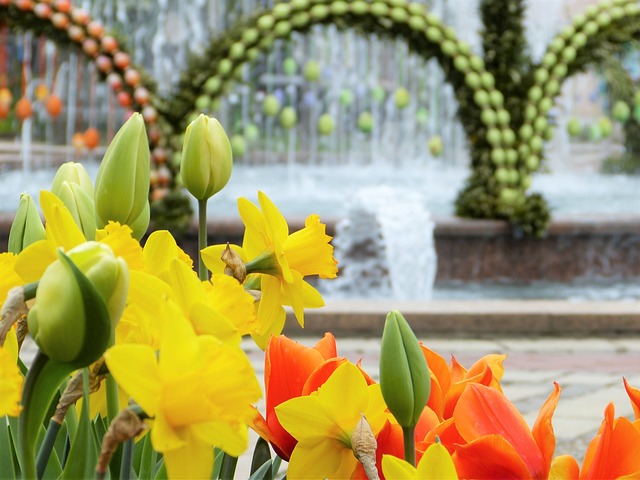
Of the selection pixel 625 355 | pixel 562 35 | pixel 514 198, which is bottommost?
pixel 625 355

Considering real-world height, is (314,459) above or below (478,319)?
above

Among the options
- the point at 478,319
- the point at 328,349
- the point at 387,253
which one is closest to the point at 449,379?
the point at 328,349

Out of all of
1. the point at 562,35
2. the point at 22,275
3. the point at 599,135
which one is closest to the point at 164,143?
the point at 562,35

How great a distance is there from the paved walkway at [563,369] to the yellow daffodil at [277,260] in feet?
8.33

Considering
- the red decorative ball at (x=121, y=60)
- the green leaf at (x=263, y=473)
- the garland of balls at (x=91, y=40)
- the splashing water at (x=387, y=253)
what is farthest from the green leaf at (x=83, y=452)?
the red decorative ball at (x=121, y=60)

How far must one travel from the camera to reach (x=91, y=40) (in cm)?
736

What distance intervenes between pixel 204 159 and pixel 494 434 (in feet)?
0.76

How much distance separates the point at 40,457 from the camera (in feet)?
1.77

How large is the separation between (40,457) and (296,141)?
13423mm

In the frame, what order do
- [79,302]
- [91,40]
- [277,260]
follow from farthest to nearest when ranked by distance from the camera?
[91,40], [277,260], [79,302]

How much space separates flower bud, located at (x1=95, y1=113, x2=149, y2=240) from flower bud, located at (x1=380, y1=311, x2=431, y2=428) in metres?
0.18

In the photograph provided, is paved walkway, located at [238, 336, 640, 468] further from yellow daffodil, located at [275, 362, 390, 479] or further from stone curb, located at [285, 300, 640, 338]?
yellow daffodil, located at [275, 362, 390, 479]

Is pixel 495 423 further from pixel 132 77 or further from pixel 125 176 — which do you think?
pixel 132 77

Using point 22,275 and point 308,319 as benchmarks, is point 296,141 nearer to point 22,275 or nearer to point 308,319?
point 308,319
